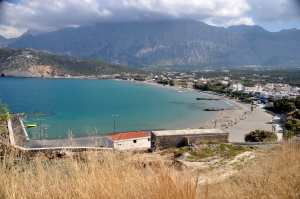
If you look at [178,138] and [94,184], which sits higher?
[94,184]

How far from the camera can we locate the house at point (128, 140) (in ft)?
55.3

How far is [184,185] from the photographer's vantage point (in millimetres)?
1992

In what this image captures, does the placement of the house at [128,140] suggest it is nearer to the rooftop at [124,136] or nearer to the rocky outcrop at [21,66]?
the rooftop at [124,136]

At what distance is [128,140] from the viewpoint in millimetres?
17984

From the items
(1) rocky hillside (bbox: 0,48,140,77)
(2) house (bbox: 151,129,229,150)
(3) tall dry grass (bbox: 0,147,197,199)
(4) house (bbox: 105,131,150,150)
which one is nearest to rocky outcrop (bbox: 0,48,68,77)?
(1) rocky hillside (bbox: 0,48,140,77)

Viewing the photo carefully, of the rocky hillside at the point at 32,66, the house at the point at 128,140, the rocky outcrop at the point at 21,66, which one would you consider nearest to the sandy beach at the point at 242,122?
the house at the point at 128,140

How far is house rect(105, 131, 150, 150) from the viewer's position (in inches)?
664

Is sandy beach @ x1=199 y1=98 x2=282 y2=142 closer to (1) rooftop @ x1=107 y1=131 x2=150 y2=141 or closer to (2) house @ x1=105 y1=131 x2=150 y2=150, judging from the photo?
(2) house @ x1=105 y1=131 x2=150 y2=150

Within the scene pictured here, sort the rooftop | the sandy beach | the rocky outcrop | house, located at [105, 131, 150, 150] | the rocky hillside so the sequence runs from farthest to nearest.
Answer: the rocky hillside < the rocky outcrop < the sandy beach < the rooftop < house, located at [105, 131, 150, 150]

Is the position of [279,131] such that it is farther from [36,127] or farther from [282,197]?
[282,197]

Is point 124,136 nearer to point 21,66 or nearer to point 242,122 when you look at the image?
point 242,122

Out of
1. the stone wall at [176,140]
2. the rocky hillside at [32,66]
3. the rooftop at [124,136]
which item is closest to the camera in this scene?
the stone wall at [176,140]

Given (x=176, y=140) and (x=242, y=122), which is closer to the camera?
(x=176, y=140)

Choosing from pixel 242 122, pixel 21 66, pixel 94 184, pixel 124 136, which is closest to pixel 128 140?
pixel 124 136
